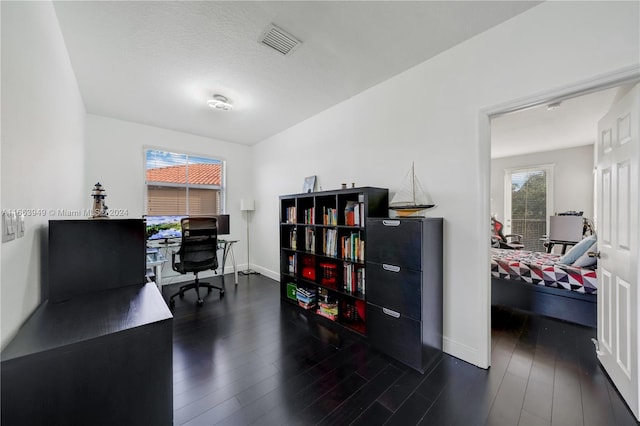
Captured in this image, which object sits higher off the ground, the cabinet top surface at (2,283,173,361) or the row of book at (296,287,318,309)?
the cabinet top surface at (2,283,173,361)

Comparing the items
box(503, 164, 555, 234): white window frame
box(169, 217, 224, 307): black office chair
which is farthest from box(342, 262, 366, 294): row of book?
box(503, 164, 555, 234): white window frame

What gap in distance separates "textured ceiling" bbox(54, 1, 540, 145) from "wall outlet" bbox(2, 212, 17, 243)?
1.61 meters

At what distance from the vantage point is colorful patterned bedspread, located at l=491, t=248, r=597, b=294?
8.46ft

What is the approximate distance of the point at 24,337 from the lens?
0.99m

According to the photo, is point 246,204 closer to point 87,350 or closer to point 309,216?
point 309,216

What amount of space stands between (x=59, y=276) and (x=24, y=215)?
0.50m

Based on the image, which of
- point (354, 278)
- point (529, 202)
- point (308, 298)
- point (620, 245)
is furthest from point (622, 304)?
point (529, 202)

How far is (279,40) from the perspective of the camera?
203 cm

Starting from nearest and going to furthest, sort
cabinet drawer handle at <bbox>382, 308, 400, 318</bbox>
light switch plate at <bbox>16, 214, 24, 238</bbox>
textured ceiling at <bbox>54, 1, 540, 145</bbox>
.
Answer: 1. light switch plate at <bbox>16, 214, 24, 238</bbox>
2. textured ceiling at <bbox>54, 1, 540, 145</bbox>
3. cabinet drawer handle at <bbox>382, 308, 400, 318</bbox>

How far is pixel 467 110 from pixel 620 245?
1.40 m

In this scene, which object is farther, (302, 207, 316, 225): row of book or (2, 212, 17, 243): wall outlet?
(302, 207, 316, 225): row of book

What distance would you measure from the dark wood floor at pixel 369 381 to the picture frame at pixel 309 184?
6.04 feet

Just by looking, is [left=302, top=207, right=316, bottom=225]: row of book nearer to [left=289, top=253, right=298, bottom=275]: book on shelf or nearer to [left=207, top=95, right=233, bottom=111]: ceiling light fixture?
[left=289, top=253, right=298, bottom=275]: book on shelf

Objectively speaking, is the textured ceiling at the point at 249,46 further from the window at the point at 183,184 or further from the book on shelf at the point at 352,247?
the book on shelf at the point at 352,247
